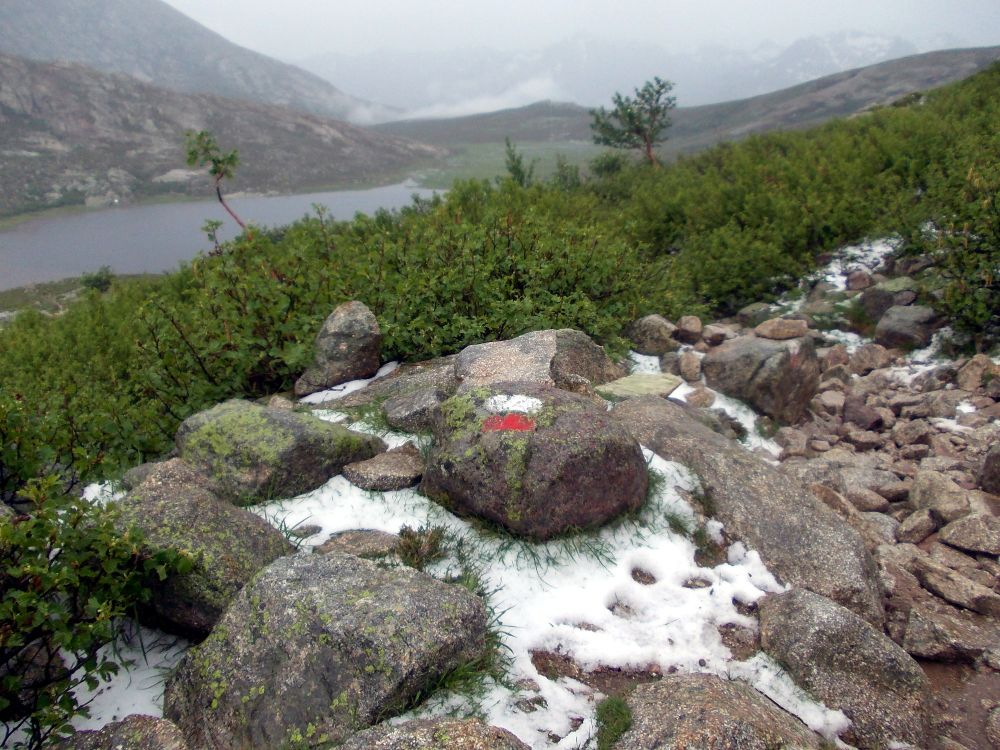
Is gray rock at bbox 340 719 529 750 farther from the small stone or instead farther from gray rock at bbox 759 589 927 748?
the small stone

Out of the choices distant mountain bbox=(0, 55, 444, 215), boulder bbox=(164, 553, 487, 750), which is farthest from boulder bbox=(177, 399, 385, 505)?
distant mountain bbox=(0, 55, 444, 215)

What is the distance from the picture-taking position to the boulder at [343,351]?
283 inches

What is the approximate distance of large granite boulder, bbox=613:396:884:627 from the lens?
4.02 metres

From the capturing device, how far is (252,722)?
2.58 metres

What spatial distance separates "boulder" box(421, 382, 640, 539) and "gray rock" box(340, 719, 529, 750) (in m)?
1.61

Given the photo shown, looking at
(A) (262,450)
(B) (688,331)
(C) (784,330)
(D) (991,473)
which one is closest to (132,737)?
(A) (262,450)

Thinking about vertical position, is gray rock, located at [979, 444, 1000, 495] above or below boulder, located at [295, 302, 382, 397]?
below

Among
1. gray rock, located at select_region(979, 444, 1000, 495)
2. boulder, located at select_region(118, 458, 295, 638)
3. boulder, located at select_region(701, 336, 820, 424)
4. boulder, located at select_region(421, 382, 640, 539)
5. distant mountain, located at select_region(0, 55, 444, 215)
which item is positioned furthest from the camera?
distant mountain, located at select_region(0, 55, 444, 215)

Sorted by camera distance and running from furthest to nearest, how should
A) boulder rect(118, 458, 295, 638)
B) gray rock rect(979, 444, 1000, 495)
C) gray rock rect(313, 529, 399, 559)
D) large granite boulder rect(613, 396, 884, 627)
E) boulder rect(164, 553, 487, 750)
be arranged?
gray rock rect(979, 444, 1000, 495), large granite boulder rect(613, 396, 884, 627), gray rock rect(313, 529, 399, 559), boulder rect(118, 458, 295, 638), boulder rect(164, 553, 487, 750)

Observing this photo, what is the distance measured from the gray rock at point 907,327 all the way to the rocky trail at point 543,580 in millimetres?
2845

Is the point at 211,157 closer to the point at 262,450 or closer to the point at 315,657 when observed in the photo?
the point at 262,450

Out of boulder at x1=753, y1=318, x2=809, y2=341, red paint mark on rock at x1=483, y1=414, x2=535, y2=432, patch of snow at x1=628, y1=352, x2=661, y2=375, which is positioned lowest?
patch of snow at x1=628, y1=352, x2=661, y2=375

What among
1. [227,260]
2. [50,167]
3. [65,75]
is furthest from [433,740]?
[65,75]

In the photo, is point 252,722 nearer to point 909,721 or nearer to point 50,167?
point 909,721
